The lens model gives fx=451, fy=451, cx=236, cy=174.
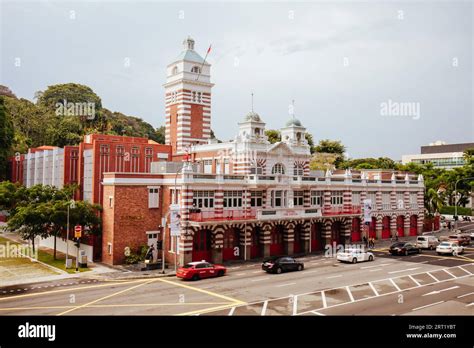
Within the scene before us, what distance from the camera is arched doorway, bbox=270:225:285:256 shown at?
47594 mm

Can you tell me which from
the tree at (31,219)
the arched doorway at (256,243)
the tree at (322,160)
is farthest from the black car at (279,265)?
the tree at (322,160)

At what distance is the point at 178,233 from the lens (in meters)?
38.1

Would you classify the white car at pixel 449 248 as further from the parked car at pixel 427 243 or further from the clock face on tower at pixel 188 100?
the clock face on tower at pixel 188 100

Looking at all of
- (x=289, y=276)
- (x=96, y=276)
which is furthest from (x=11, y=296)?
(x=289, y=276)

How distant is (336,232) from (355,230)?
13.4 feet

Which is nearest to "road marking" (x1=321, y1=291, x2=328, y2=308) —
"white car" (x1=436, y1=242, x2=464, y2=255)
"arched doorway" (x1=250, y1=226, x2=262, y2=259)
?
"arched doorway" (x1=250, y1=226, x2=262, y2=259)

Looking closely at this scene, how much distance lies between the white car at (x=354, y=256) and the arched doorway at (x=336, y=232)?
9646 millimetres

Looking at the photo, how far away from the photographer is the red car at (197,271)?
112 feet

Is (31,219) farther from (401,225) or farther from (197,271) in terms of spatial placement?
(401,225)

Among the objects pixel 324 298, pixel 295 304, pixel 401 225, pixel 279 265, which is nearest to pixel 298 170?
pixel 279 265

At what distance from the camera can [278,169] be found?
164ft

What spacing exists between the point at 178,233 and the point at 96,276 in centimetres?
735

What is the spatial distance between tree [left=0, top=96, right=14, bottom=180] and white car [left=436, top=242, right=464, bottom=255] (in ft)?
193
